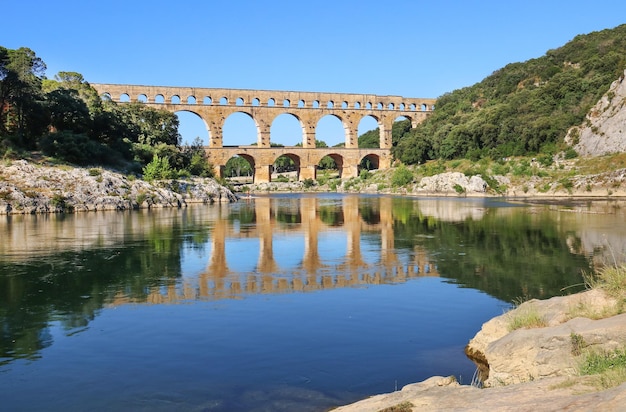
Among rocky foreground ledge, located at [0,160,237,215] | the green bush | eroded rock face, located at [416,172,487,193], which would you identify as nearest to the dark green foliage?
rocky foreground ledge, located at [0,160,237,215]

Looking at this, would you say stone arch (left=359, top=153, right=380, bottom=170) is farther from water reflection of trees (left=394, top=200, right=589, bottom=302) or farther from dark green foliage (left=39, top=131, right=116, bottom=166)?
water reflection of trees (left=394, top=200, right=589, bottom=302)

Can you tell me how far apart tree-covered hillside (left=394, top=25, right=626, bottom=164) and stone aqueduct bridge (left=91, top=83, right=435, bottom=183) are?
5421 mm

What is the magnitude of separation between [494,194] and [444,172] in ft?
27.6

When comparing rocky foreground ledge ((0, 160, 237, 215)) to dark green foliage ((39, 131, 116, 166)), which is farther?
dark green foliage ((39, 131, 116, 166))

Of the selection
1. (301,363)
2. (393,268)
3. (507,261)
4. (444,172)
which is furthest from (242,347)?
(444,172)

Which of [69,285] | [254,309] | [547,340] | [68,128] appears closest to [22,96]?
[68,128]

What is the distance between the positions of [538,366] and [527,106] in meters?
52.6

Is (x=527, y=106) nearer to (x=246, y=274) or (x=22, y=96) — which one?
(x=22, y=96)

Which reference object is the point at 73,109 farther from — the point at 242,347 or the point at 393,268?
the point at 242,347

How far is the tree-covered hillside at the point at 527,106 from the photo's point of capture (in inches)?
1892

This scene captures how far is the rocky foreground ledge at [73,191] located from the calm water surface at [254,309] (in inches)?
507

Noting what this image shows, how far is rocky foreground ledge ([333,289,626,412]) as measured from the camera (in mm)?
3812

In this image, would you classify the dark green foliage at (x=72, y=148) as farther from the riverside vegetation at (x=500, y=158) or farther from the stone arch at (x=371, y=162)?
the stone arch at (x=371, y=162)

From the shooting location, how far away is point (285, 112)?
72.1 metres
